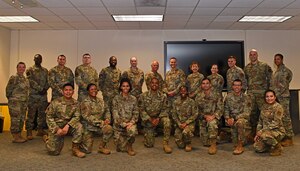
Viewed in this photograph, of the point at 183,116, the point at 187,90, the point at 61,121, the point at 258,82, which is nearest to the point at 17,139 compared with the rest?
the point at 61,121

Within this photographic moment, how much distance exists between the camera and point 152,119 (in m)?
4.64

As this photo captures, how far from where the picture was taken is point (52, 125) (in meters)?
4.12

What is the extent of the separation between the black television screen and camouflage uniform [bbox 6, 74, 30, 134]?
3.71 meters

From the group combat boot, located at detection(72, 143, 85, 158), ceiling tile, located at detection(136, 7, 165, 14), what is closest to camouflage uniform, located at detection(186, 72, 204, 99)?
ceiling tile, located at detection(136, 7, 165, 14)

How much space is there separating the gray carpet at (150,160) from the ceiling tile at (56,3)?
8.67 ft

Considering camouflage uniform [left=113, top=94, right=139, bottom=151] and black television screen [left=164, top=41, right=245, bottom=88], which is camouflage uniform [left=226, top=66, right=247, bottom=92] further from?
camouflage uniform [left=113, top=94, right=139, bottom=151]

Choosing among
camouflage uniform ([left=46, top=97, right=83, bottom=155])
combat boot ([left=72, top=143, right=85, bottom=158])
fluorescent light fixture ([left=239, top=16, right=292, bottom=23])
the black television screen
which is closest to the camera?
combat boot ([left=72, top=143, right=85, bottom=158])

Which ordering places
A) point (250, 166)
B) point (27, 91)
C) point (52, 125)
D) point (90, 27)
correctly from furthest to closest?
point (90, 27), point (27, 91), point (52, 125), point (250, 166)

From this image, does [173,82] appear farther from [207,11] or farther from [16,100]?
[16,100]

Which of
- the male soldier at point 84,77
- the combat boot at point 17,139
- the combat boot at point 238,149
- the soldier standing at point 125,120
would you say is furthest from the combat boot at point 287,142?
Answer: the combat boot at point 17,139

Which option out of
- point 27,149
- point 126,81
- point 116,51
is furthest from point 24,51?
point 126,81

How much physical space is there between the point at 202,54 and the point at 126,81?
3.57 meters

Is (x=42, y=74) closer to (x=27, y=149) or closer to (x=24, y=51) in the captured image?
(x=27, y=149)

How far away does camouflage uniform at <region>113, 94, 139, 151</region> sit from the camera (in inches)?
169
